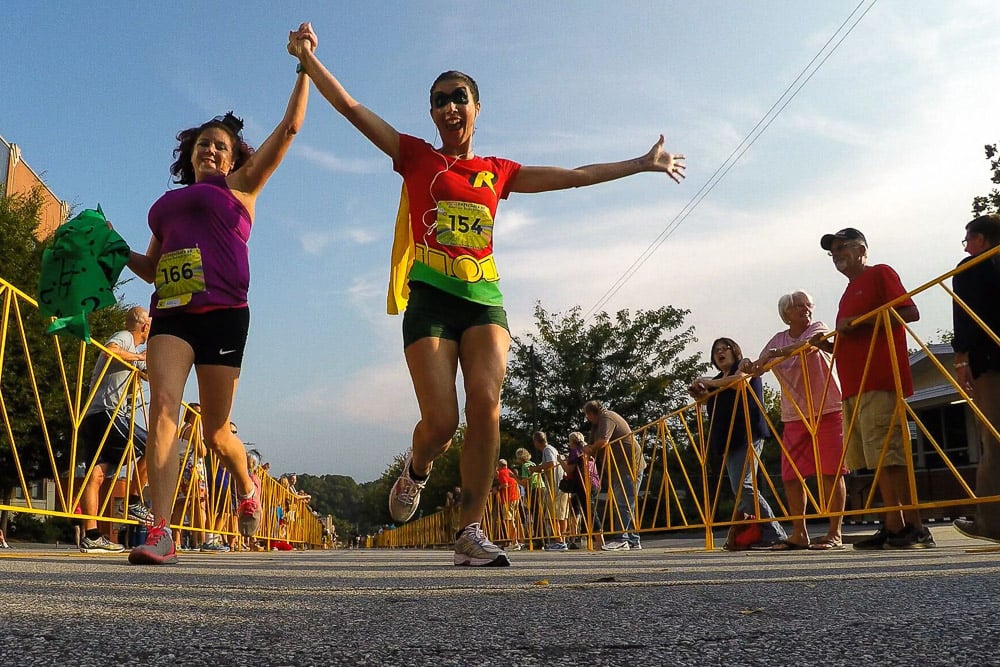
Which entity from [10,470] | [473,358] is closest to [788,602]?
[473,358]

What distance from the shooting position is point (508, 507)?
16219 millimetres

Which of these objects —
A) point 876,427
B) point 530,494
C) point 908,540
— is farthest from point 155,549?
point 530,494

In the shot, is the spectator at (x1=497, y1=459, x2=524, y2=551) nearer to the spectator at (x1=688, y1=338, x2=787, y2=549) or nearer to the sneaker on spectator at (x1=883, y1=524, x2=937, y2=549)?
the spectator at (x1=688, y1=338, x2=787, y2=549)

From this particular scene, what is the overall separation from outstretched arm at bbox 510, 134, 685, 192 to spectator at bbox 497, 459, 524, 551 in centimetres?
1123

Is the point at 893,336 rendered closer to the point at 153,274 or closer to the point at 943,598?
the point at 943,598

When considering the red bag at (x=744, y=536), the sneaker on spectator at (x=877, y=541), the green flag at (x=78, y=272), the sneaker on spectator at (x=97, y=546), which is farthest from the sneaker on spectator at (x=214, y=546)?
the sneaker on spectator at (x=877, y=541)

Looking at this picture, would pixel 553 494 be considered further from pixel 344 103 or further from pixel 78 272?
Answer: pixel 344 103

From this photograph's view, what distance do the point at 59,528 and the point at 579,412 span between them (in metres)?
19.7

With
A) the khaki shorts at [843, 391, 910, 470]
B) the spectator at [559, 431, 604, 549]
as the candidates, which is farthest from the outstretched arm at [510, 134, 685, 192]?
the spectator at [559, 431, 604, 549]

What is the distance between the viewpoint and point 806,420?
21.4ft

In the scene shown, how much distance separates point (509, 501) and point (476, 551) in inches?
484

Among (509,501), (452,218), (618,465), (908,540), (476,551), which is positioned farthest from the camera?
(509,501)

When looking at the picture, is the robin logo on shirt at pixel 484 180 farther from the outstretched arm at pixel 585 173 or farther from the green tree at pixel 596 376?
the green tree at pixel 596 376

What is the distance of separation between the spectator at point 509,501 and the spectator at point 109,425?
9.21 meters
